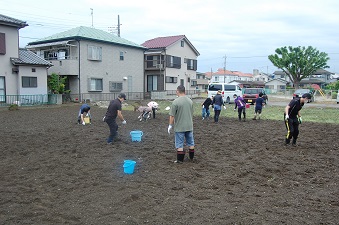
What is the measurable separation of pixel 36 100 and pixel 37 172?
59.5 feet

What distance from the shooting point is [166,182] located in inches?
216

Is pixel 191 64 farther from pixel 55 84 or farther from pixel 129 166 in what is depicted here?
pixel 129 166

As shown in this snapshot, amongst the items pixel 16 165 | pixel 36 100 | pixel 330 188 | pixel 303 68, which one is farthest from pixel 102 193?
pixel 303 68

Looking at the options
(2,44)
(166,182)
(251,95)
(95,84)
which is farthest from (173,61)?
(166,182)

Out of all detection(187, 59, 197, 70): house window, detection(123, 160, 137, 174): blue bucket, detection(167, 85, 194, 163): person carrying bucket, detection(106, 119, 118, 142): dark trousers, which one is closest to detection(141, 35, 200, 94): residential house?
detection(187, 59, 197, 70): house window

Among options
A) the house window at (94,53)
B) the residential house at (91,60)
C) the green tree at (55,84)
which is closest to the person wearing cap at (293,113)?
the green tree at (55,84)

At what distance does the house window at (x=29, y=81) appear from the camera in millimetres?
22641

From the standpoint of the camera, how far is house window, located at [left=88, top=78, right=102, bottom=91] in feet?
93.3

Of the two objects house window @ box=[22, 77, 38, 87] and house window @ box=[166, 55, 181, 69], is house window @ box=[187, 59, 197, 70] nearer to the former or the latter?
house window @ box=[166, 55, 181, 69]

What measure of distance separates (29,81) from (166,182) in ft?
67.5

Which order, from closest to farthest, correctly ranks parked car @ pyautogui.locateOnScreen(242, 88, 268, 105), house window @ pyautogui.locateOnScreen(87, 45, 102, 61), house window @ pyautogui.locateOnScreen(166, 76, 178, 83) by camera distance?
parked car @ pyautogui.locateOnScreen(242, 88, 268, 105), house window @ pyautogui.locateOnScreen(87, 45, 102, 61), house window @ pyautogui.locateOnScreen(166, 76, 178, 83)

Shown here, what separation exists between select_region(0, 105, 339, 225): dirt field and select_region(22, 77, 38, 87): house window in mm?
14381

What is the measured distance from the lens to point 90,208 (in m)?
4.35

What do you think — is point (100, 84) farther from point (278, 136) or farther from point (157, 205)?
point (157, 205)
